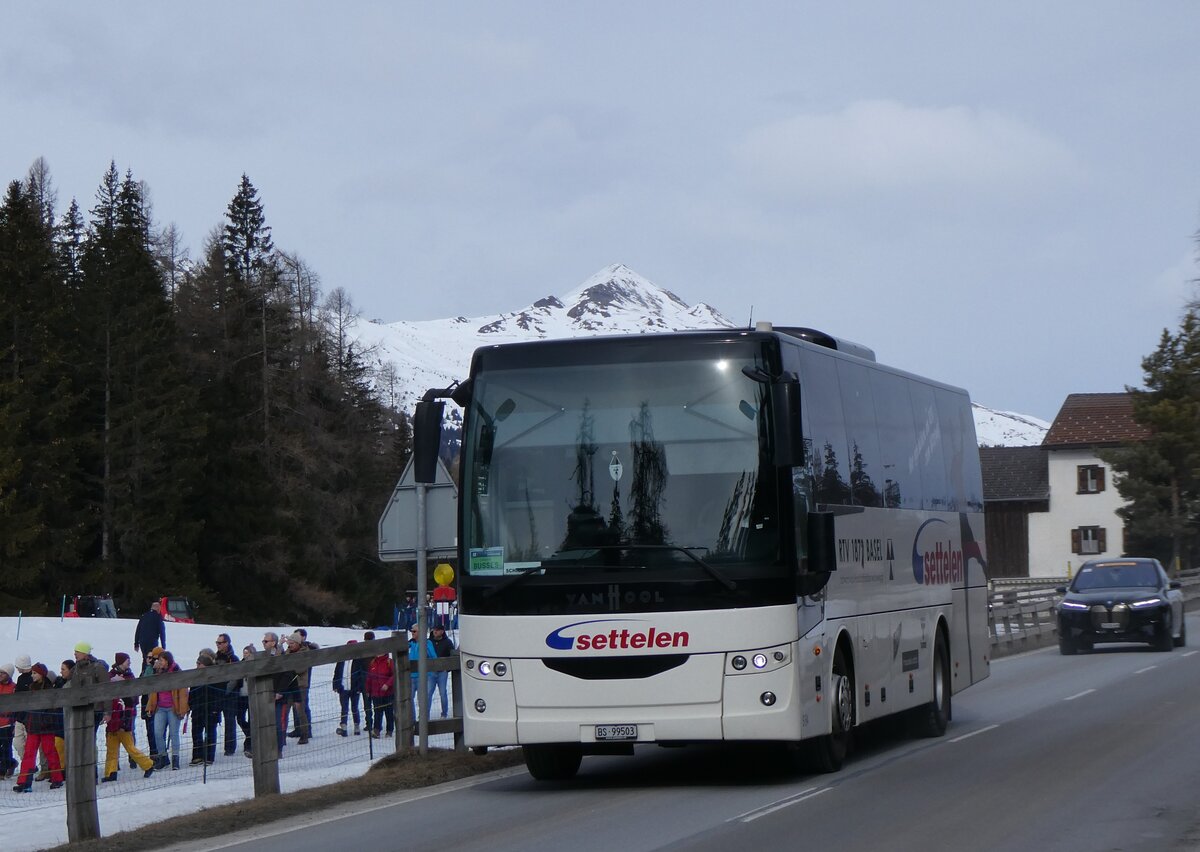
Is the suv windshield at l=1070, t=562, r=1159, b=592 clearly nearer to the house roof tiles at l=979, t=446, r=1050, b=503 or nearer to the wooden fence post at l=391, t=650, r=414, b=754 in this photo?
the wooden fence post at l=391, t=650, r=414, b=754

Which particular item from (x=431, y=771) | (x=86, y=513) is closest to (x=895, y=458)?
(x=431, y=771)

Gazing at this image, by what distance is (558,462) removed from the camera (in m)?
12.9

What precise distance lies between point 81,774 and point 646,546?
14.3 feet

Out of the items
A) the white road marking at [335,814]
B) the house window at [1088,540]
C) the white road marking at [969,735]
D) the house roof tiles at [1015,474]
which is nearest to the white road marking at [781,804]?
the white road marking at [335,814]

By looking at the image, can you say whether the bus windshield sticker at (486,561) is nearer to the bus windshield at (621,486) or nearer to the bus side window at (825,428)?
the bus windshield at (621,486)

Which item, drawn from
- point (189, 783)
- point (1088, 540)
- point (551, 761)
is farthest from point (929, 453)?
point (1088, 540)

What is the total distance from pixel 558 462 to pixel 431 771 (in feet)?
11.4

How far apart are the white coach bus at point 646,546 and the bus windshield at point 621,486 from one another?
0.01 meters

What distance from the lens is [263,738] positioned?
45.2ft

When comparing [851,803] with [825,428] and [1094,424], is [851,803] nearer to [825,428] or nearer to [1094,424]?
[825,428]

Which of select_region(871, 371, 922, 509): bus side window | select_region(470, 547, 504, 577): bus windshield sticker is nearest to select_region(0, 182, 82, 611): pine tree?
select_region(871, 371, 922, 509): bus side window

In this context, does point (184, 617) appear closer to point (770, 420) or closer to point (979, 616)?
point (979, 616)

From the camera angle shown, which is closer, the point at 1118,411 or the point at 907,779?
the point at 907,779

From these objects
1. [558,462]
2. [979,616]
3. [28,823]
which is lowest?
[28,823]
